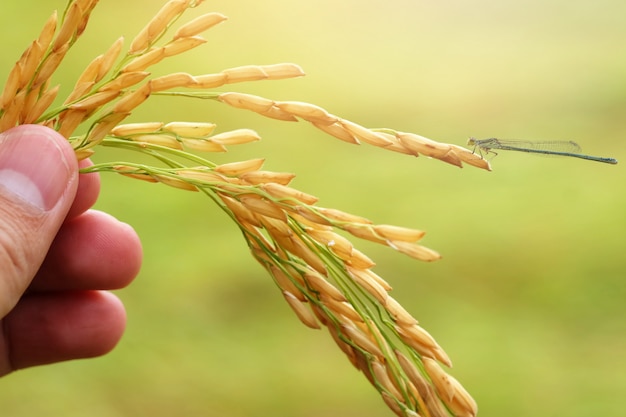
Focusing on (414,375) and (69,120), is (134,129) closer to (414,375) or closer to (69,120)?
(69,120)

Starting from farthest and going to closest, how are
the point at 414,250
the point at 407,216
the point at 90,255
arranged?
the point at 407,216
the point at 90,255
the point at 414,250

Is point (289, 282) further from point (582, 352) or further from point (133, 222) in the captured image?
point (133, 222)

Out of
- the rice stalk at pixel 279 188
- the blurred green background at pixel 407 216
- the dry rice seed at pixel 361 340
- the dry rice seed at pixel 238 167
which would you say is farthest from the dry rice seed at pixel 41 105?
the blurred green background at pixel 407 216

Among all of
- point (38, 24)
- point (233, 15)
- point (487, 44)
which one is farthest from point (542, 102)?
point (38, 24)

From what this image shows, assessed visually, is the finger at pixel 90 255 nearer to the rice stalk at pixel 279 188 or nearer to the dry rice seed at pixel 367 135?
the rice stalk at pixel 279 188

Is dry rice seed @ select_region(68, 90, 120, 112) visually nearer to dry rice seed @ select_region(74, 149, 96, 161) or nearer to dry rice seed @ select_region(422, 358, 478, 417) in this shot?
dry rice seed @ select_region(74, 149, 96, 161)

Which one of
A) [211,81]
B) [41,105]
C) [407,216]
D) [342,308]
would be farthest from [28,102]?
[407,216]
